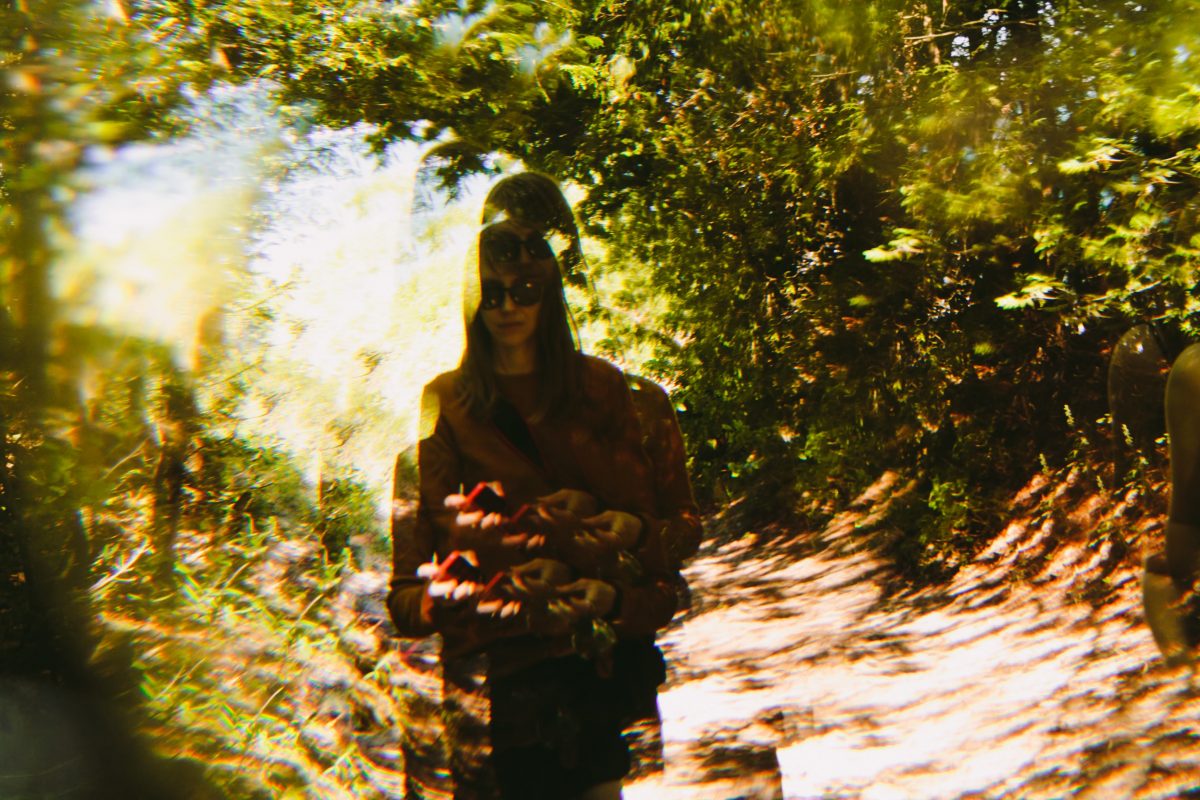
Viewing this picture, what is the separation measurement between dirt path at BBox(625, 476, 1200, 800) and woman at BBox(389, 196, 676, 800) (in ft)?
1.57

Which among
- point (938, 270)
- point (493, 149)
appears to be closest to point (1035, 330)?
point (938, 270)

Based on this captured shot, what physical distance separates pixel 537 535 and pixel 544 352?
0.22 meters

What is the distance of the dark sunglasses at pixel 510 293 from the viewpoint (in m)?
0.95

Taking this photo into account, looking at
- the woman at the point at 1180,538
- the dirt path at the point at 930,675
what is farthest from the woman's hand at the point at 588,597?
the woman at the point at 1180,538

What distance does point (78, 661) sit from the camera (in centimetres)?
73

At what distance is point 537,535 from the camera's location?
85 centimetres

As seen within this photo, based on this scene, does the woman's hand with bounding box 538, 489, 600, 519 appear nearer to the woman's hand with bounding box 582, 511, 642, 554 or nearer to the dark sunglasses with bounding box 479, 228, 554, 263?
the woman's hand with bounding box 582, 511, 642, 554

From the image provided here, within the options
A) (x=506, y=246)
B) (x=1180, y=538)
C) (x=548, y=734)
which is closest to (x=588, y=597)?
(x=548, y=734)

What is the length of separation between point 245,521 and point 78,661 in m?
0.18

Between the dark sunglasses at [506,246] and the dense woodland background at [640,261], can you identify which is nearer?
the dense woodland background at [640,261]

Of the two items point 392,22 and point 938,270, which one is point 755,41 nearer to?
point 938,270

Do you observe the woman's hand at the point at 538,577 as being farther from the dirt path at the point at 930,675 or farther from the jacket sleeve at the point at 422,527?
the dirt path at the point at 930,675

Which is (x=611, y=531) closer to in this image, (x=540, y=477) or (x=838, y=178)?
(x=540, y=477)

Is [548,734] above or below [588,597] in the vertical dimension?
below
